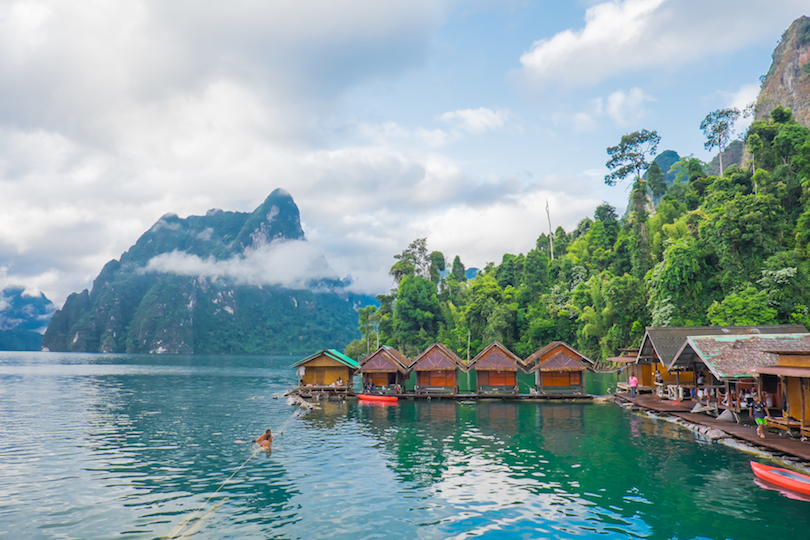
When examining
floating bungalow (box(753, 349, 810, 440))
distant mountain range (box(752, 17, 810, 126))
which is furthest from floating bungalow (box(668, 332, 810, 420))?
distant mountain range (box(752, 17, 810, 126))

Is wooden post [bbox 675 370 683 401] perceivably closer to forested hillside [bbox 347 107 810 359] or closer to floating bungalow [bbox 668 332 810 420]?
floating bungalow [bbox 668 332 810 420]

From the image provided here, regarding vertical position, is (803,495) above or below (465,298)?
below

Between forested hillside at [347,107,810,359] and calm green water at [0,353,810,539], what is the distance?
814 inches

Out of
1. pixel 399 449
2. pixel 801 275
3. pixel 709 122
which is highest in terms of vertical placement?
pixel 709 122

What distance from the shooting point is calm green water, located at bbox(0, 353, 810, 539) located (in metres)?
15.6

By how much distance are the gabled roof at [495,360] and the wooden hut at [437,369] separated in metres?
1.59

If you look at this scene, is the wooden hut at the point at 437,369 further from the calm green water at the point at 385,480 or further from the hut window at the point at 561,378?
the calm green water at the point at 385,480

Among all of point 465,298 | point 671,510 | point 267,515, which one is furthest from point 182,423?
point 465,298

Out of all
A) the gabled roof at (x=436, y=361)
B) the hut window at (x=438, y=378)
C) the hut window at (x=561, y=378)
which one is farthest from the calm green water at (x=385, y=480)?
the hut window at (x=438, y=378)

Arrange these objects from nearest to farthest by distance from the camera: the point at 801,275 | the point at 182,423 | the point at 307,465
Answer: the point at 307,465
the point at 182,423
the point at 801,275

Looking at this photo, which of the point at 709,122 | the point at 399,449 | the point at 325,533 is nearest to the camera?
the point at 325,533

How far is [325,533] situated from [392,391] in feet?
106

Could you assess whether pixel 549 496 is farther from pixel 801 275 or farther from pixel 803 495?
pixel 801 275

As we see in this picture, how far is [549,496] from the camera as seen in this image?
60.2ft
